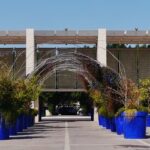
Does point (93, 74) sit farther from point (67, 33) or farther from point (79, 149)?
point (79, 149)

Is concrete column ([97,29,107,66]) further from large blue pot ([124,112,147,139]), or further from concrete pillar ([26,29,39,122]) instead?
large blue pot ([124,112,147,139])

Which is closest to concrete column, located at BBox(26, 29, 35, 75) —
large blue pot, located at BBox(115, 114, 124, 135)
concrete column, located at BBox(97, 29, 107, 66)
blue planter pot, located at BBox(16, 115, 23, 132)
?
concrete column, located at BBox(97, 29, 107, 66)

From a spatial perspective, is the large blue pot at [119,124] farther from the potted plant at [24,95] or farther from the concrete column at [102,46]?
the concrete column at [102,46]

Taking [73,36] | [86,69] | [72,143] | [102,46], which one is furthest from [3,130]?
[102,46]

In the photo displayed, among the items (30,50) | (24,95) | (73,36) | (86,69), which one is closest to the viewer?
(24,95)

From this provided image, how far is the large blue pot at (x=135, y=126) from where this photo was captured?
25016mm

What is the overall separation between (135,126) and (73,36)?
82.1 ft

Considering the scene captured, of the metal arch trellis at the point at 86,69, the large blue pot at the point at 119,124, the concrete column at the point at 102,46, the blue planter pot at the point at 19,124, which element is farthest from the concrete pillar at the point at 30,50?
the large blue pot at the point at 119,124

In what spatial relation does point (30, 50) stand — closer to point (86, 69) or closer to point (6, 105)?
point (86, 69)

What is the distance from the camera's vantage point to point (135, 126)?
25.2 metres

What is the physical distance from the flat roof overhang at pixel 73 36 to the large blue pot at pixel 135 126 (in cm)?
2375

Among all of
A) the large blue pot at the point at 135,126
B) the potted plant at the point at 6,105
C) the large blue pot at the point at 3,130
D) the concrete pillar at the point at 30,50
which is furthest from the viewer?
the concrete pillar at the point at 30,50

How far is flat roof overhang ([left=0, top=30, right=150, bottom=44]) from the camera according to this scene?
48875 millimetres

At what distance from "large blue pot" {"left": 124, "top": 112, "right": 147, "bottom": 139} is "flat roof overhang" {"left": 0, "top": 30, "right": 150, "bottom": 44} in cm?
2375
